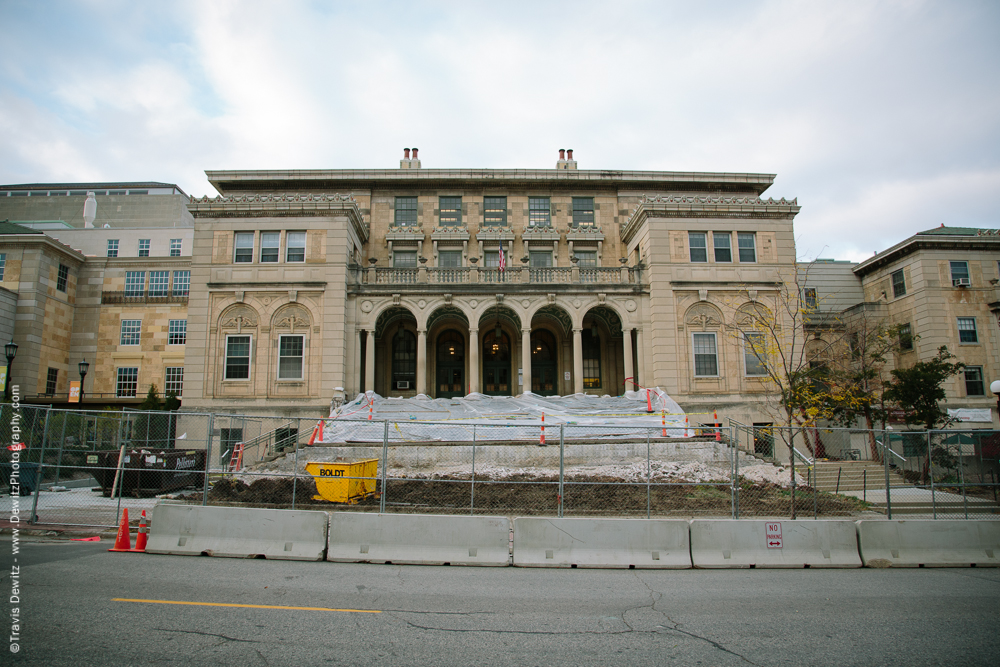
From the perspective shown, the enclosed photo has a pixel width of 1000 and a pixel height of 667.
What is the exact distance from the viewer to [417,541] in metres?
9.55

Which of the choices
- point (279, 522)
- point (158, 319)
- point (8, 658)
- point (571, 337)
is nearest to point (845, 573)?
point (279, 522)

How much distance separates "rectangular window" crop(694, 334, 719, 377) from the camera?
1019 inches

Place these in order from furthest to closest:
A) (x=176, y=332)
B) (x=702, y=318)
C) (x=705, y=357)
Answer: (x=176, y=332), (x=702, y=318), (x=705, y=357)

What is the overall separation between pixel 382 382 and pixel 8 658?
2474cm

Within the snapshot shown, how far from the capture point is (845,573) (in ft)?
30.2

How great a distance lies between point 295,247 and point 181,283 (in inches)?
504

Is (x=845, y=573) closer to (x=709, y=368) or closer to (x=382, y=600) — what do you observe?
(x=382, y=600)

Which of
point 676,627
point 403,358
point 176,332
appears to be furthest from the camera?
point 176,332

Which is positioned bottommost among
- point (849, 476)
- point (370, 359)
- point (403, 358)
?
point (849, 476)

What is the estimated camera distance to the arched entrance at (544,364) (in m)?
30.2

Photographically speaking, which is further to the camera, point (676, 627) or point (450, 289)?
point (450, 289)

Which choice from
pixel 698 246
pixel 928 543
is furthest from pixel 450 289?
pixel 928 543

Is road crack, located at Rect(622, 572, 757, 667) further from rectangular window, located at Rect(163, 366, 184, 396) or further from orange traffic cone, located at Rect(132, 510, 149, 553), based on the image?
rectangular window, located at Rect(163, 366, 184, 396)

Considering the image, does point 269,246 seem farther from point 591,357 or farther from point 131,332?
point 591,357
